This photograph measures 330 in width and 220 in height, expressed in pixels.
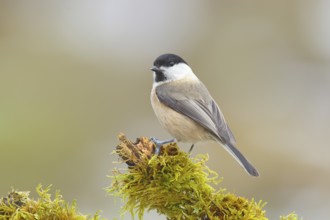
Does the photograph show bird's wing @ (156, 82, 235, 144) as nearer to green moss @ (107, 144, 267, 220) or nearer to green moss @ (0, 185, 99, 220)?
green moss @ (107, 144, 267, 220)

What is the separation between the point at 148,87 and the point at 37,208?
423cm

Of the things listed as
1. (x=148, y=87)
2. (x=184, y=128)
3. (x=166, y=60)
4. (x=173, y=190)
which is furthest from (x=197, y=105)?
(x=148, y=87)

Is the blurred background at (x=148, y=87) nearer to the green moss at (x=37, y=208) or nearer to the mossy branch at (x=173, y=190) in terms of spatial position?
→ the mossy branch at (x=173, y=190)

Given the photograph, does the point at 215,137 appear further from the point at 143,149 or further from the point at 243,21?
the point at 243,21

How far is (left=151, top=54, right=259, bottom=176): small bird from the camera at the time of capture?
2.90 m

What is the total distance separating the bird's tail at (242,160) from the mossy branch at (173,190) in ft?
2.23

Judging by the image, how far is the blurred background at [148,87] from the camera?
4.88 m

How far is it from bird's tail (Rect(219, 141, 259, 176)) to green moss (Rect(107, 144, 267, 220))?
0.70 meters

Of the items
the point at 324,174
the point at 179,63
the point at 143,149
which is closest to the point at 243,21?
the point at 324,174

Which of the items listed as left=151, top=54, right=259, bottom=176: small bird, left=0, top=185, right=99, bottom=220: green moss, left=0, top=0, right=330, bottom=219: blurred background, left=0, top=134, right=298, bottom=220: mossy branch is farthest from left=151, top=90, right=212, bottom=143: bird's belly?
left=0, top=0, right=330, bottom=219: blurred background

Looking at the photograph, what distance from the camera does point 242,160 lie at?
8.70 ft

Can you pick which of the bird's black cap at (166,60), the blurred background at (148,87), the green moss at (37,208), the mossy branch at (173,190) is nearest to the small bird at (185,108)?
the bird's black cap at (166,60)

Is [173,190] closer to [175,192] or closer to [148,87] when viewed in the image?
[175,192]

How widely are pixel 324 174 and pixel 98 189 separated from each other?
2.08 meters
